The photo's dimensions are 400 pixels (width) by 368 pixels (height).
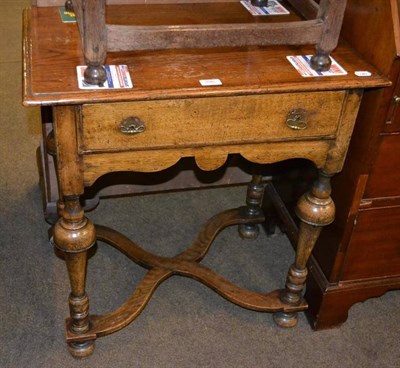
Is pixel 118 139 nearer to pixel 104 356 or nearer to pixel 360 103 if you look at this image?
pixel 360 103

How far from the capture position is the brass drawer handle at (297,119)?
1.42 metres

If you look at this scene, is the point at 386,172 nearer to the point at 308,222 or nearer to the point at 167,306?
the point at 308,222

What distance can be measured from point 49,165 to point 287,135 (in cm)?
101

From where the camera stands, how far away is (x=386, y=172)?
5.33 feet

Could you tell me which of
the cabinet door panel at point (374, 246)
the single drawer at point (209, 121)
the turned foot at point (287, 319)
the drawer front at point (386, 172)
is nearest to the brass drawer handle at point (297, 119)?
the single drawer at point (209, 121)

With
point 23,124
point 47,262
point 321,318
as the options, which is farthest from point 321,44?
point 23,124

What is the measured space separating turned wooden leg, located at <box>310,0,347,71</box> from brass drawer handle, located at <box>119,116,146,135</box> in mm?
425

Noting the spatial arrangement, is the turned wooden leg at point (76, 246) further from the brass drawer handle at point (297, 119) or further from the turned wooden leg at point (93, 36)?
the brass drawer handle at point (297, 119)

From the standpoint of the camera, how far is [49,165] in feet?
7.04

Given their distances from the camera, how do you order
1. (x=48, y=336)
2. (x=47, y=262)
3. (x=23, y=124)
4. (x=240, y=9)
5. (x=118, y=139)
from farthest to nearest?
(x=23, y=124) → (x=47, y=262) → (x=48, y=336) → (x=240, y=9) → (x=118, y=139)

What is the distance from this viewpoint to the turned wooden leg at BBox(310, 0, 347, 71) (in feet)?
4.39

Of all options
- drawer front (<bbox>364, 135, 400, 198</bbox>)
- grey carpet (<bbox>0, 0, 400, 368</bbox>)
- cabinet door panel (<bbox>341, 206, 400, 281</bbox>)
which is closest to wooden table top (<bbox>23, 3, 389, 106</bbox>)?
drawer front (<bbox>364, 135, 400, 198</bbox>)

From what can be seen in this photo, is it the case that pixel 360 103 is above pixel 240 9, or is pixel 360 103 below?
below

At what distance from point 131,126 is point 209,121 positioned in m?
0.18
